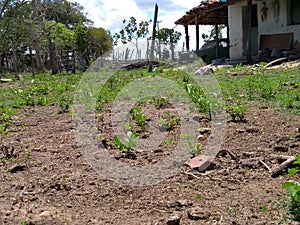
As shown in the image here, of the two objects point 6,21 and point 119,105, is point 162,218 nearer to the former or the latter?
point 119,105

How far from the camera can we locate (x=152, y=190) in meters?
3.04

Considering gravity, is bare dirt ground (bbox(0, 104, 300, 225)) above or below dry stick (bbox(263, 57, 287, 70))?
below

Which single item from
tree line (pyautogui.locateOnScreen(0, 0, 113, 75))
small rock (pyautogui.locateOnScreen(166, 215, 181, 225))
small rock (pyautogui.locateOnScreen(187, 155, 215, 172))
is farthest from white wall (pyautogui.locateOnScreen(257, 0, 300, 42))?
small rock (pyautogui.locateOnScreen(166, 215, 181, 225))

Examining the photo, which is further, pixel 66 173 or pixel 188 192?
pixel 66 173

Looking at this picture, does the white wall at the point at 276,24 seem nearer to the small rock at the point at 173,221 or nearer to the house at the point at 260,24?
the house at the point at 260,24

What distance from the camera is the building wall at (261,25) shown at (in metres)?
14.9

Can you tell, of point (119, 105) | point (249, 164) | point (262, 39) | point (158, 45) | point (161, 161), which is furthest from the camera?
point (158, 45)

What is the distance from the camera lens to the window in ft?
48.9

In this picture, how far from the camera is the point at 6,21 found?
1046 inches

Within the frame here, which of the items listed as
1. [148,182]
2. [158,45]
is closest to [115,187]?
[148,182]

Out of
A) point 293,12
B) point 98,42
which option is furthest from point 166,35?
point 293,12

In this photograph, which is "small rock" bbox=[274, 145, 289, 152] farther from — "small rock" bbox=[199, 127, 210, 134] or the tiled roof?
the tiled roof

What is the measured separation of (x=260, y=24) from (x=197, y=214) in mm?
14602

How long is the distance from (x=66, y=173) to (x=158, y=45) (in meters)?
22.5
